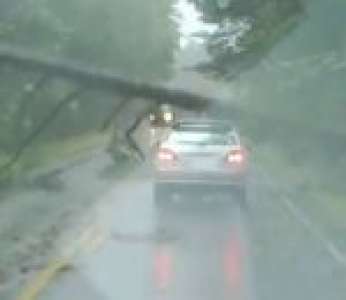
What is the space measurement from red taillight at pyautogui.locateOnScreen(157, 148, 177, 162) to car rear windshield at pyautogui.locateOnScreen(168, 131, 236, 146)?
1.12 ft

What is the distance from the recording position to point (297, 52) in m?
26.5

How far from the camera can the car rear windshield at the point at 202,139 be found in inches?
822

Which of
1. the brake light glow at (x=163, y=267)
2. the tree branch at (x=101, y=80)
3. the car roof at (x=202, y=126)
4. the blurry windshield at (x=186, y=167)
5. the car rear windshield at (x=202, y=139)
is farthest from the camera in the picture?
the car roof at (x=202, y=126)

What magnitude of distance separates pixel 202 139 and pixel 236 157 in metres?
0.78

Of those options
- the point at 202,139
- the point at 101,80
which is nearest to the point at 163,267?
the point at 202,139

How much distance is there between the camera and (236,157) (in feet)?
67.9

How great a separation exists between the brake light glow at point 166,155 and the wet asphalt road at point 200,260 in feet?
3.05

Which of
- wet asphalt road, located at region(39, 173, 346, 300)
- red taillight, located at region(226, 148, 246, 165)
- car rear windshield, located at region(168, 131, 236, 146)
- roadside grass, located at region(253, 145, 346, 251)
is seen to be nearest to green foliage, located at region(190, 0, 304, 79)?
roadside grass, located at region(253, 145, 346, 251)

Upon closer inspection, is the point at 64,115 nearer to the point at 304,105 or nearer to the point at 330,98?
the point at 304,105

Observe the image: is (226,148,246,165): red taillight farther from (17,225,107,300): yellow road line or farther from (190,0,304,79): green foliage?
(190,0,304,79): green foliage

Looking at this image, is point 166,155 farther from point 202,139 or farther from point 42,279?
point 42,279

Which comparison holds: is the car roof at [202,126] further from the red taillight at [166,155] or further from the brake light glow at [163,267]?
the brake light glow at [163,267]

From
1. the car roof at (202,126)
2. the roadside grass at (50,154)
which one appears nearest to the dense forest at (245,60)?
the roadside grass at (50,154)

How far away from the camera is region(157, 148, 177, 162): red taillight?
2069cm
